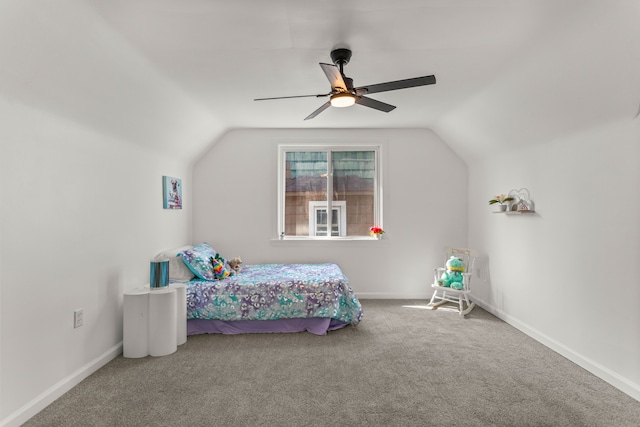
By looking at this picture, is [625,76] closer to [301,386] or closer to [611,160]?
[611,160]

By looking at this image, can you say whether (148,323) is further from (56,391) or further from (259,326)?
(259,326)

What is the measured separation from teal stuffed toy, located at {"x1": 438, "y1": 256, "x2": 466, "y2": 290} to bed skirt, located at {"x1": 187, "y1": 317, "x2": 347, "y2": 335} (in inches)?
65.9

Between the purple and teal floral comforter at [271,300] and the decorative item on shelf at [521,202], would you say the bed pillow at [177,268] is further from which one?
the decorative item on shelf at [521,202]

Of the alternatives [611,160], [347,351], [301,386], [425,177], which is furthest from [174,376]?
[425,177]

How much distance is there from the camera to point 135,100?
303 centimetres

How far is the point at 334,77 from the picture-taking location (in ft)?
8.26

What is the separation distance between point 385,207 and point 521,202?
184 centimetres

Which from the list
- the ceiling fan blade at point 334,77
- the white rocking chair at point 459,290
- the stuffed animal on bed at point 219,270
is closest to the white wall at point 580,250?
the white rocking chair at point 459,290

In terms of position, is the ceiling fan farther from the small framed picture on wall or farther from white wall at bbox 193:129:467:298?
white wall at bbox 193:129:467:298

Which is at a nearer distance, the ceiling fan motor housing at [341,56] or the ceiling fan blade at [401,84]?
the ceiling fan blade at [401,84]

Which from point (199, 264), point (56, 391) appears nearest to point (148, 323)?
point (56, 391)

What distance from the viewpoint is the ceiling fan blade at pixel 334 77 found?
2.35m

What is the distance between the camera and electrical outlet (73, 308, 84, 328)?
2.60 meters

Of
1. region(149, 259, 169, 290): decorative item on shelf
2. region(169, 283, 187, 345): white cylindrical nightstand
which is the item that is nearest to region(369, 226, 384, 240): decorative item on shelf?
region(169, 283, 187, 345): white cylindrical nightstand
